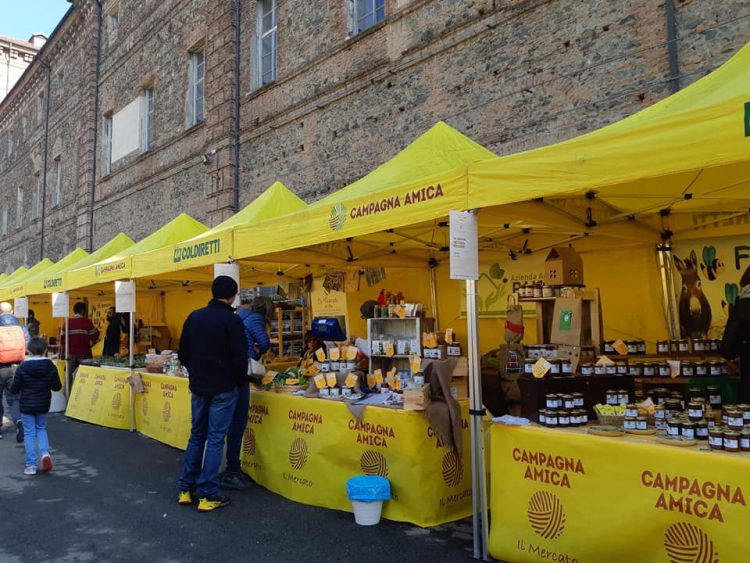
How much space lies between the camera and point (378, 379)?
524 centimetres

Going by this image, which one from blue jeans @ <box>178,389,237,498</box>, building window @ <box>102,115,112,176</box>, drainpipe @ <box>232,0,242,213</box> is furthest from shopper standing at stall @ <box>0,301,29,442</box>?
building window @ <box>102,115,112,176</box>

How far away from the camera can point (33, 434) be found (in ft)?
20.0

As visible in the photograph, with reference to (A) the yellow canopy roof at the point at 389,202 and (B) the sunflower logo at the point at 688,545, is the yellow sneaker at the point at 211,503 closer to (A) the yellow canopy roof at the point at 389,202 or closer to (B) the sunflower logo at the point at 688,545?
(A) the yellow canopy roof at the point at 389,202

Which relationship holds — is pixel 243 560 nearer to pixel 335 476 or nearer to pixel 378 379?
pixel 335 476

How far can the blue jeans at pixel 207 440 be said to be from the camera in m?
4.69

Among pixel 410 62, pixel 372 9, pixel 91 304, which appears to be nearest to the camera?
pixel 410 62

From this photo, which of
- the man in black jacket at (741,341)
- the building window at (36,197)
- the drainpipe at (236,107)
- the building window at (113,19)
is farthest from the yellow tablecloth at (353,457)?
the building window at (36,197)

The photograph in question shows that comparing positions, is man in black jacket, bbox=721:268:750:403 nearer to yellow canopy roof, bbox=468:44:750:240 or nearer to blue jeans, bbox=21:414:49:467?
yellow canopy roof, bbox=468:44:750:240

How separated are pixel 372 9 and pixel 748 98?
8429 mm

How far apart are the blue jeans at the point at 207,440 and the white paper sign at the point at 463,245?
2.28 m

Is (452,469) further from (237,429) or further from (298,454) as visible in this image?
(237,429)

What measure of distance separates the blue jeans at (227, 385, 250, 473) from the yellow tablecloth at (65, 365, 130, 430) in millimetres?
3757

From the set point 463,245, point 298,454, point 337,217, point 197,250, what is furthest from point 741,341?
point 197,250

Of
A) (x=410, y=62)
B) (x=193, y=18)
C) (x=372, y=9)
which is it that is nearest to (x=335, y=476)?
(x=410, y=62)
